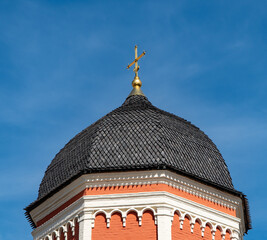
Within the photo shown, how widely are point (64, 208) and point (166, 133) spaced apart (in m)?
3.13

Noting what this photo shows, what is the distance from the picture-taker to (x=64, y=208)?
1897 centimetres

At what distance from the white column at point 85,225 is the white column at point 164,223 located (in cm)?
160

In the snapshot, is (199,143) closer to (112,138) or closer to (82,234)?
(112,138)

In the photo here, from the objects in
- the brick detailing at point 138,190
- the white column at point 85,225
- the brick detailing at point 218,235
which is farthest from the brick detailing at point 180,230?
the white column at point 85,225

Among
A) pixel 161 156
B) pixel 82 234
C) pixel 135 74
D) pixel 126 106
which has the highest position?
pixel 135 74

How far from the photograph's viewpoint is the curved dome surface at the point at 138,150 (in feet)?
61.4

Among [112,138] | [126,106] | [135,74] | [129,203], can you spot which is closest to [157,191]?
[129,203]

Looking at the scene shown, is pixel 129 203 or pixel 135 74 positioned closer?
pixel 129 203

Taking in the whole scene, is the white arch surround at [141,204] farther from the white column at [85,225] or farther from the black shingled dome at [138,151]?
the black shingled dome at [138,151]

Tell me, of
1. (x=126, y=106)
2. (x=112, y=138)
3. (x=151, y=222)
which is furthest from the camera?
(x=126, y=106)

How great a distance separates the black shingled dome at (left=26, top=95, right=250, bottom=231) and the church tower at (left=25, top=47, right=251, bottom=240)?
2 cm

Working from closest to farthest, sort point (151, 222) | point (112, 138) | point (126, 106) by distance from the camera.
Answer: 1. point (151, 222)
2. point (112, 138)
3. point (126, 106)

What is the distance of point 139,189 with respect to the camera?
60.3ft

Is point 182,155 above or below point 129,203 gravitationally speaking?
above
